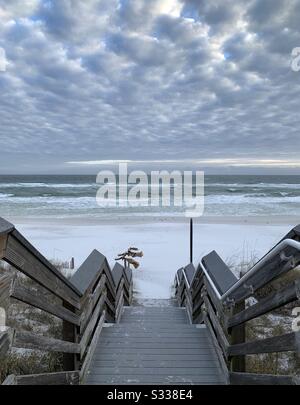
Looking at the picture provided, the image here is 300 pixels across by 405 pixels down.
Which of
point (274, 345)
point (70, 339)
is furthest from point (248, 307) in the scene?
point (70, 339)

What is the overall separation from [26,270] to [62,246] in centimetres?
1308

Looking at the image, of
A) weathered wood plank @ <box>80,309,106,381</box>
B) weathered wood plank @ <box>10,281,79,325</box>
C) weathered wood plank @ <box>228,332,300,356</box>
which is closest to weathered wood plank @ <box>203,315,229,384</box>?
weathered wood plank @ <box>228,332,300,356</box>

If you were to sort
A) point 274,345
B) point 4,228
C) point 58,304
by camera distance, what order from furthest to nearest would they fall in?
point 58,304
point 274,345
point 4,228

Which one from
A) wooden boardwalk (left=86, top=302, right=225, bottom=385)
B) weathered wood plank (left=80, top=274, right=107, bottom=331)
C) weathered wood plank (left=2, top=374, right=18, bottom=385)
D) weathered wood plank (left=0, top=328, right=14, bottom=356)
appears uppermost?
weathered wood plank (left=0, top=328, right=14, bottom=356)

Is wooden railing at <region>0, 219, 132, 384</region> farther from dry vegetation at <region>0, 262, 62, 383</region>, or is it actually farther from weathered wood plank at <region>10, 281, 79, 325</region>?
dry vegetation at <region>0, 262, 62, 383</region>

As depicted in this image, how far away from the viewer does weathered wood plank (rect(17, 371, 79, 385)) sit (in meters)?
2.34

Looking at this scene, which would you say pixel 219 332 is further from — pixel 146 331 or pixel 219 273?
pixel 146 331

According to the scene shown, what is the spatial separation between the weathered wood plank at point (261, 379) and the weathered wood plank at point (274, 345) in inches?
6.3

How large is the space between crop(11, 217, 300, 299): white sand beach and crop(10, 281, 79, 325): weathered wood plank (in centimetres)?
695

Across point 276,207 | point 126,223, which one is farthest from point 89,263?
point 276,207

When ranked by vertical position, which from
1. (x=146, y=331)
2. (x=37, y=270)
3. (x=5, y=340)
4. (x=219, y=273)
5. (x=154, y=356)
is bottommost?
(x=146, y=331)

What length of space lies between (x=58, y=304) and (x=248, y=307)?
1.50 m

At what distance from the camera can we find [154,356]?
3.81 meters

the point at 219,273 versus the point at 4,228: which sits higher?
the point at 4,228
